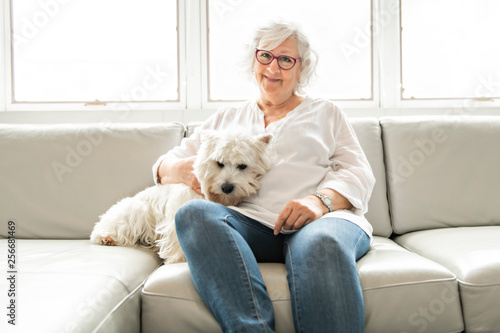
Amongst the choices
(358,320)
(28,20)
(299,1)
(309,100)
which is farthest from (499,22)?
(28,20)

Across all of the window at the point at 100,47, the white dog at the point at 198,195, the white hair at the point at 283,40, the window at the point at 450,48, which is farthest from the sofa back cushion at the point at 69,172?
the window at the point at 450,48

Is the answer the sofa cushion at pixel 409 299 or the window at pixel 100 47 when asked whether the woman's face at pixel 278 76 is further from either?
the window at pixel 100 47

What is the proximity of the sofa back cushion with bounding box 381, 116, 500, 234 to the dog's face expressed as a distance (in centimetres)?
86

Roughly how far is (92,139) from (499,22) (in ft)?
9.43

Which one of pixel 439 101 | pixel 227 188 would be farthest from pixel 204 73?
pixel 439 101

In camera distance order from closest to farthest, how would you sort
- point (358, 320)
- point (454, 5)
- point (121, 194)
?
point (358, 320), point (121, 194), point (454, 5)

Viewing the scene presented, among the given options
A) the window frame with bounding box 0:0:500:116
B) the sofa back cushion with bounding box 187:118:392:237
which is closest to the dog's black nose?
the sofa back cushion with bounding box 187:118:392:237

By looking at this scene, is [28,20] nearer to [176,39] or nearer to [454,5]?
[176,39]

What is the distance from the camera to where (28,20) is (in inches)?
121

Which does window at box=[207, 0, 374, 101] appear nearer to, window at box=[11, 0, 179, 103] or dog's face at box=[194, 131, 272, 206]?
window at box=[11, 0, 179, 103]

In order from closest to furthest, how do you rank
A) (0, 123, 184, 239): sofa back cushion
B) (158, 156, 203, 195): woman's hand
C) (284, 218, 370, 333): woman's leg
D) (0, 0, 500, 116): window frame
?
(284, 218, 370, 333): woman's leg → (158, 156, 203, 195): woman's hand → (0, 123, 184, 239): sofa back cushion → (0, 0, 500, 116): window frame

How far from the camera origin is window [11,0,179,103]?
3045 mm

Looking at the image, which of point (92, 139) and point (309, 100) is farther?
point (92, 139)

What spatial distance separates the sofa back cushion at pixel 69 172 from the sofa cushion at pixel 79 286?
0.90 feet
